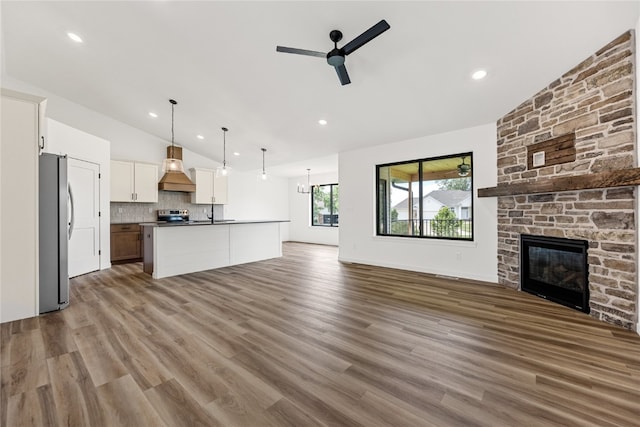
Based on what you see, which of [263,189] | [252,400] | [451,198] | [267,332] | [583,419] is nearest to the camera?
[583,419]

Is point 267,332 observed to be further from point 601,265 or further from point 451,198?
point 451,198

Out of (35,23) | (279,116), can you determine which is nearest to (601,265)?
(279,116)

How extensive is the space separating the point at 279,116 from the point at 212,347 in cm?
388

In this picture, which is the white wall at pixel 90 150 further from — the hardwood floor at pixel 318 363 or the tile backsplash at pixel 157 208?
the hardwood floor at pixel 318 363

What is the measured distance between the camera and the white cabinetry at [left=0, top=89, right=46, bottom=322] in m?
2.77

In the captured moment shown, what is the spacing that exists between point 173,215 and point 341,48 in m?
6.04

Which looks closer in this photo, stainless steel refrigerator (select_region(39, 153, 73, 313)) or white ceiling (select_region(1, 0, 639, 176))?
white ceiling (select_region(1, 0, 639, 176))

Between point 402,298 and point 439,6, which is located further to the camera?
point 402,298

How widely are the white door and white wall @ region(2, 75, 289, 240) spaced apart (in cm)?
49

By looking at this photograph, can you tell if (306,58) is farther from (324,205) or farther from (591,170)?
(324,205)

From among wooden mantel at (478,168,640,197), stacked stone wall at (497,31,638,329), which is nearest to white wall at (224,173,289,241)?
wooden mantel at (478,168,640,197)

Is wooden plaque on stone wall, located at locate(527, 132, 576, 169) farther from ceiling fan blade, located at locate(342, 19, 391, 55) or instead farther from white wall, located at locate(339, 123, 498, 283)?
ceiling fan blade, located at locate(342, 19, 391, 55)

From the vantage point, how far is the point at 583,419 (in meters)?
1.46

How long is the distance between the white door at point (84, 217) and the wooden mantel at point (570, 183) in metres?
6.95
